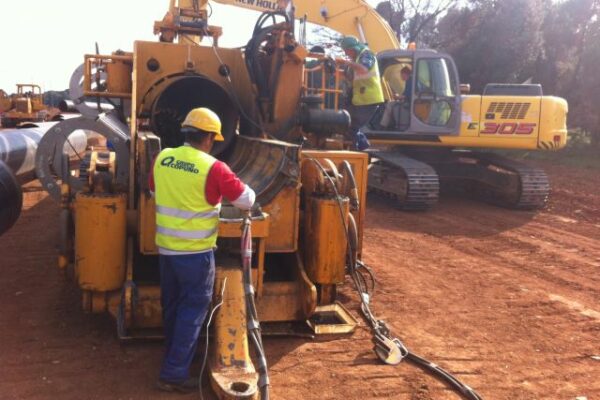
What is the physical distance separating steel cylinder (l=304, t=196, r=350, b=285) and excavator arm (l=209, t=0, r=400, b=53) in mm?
8205

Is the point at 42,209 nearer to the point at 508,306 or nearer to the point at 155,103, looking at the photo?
the point at 155,103

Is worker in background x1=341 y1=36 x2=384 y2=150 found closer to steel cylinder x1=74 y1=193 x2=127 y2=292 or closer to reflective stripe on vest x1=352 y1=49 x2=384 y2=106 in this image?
reflective stripe on vest x1=352 y1=49 x2=384 y2=106

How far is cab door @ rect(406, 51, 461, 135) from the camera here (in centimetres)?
1191

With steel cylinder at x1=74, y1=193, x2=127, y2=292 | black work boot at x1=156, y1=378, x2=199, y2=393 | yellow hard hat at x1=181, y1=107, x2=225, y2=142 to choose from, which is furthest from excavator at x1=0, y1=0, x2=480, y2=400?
yellow hard hat at x1=181, y1=107, x2=225, y2=142

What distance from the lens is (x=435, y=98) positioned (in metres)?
12.0

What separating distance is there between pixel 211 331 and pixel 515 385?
7.36 ft

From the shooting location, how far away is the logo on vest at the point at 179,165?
4039 millimetres

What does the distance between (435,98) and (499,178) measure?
2.13 meters

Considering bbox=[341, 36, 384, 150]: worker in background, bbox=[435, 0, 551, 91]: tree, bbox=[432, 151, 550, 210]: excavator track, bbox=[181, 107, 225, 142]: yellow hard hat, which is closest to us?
bbox=[181, 107, 225, 142]: yellow hard hat

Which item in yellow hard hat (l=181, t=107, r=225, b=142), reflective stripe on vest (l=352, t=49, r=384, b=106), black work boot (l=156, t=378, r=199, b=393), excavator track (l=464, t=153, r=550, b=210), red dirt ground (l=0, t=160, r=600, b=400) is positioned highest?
reflective stripe on vest (l=352, t=49, r=384, b=106)

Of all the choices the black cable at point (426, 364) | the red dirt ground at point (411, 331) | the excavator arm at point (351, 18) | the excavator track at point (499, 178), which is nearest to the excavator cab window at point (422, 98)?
the excavator arm at point (351, 18)

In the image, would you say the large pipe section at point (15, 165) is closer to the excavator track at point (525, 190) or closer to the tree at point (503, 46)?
the excavator track at point (525, 190)

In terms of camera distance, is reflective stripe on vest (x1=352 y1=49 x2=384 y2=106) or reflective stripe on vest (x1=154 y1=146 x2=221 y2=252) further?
reflective stripe on vest (x1=352 y1=49 x2=384 y2=106)

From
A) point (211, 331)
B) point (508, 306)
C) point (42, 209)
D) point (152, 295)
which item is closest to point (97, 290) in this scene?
point (152, 295)
